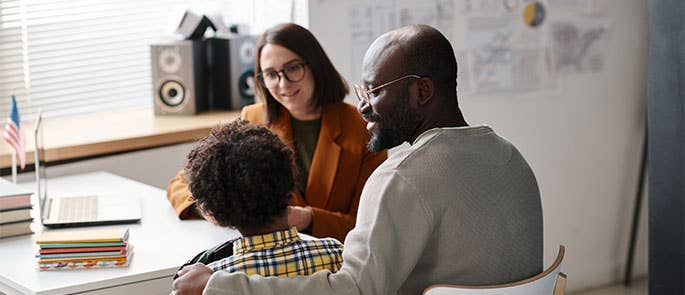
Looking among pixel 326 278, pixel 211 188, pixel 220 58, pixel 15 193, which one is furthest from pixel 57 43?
pixel 326 278

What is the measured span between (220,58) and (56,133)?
75 cm

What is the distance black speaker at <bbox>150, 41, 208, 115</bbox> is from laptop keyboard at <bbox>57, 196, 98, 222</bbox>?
1.07 metres

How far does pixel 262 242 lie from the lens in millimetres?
1900

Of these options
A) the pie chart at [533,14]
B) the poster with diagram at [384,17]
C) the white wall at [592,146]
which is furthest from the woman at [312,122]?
the pie chart at [533,14]

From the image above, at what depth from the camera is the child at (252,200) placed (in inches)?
73.5

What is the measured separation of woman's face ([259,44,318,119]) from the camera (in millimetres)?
2932

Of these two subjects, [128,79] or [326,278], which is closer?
[326,278]

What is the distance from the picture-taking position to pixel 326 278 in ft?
5.70

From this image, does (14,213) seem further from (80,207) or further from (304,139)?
(304,139)

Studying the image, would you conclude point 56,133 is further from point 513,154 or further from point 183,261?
point 513,154

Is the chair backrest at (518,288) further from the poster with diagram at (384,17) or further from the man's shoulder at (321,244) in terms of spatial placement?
the poster with diagram at (384,17)

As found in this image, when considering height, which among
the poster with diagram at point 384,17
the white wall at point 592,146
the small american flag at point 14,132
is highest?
the poster with diagram at point 384,17

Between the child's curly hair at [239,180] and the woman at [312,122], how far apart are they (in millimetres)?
957

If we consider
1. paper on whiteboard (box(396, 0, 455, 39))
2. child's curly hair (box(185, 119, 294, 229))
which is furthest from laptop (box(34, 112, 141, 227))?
paper on whiteboard (box(396, 0, 455, 39))
